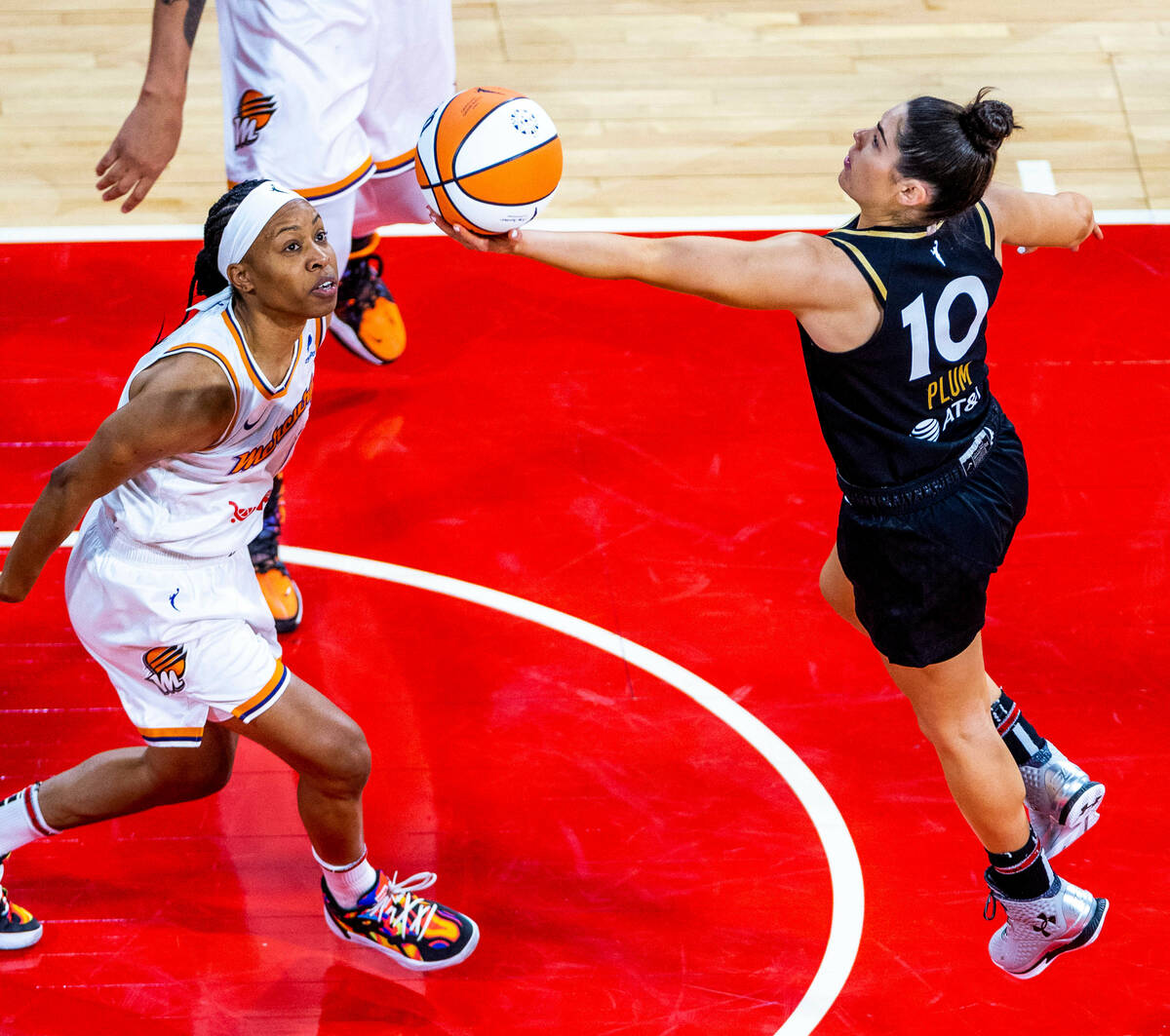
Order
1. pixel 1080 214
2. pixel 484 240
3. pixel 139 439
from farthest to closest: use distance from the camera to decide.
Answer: pixel 1080 214
pixel 484 240
pixel 139 439

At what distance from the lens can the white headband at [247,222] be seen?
3266mm

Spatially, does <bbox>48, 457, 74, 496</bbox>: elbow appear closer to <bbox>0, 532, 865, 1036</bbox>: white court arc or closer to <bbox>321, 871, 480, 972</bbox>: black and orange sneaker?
<bbox>321, 871, 480, 972</bbox>: black and orange sneaker

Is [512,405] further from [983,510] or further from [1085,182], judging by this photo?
[1085,182]

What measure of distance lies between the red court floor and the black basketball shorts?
90 cm

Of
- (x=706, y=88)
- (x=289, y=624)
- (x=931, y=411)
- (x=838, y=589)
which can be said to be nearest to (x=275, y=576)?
(x=289, y=624)

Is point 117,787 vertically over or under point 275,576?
over

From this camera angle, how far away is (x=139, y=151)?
4406 mm

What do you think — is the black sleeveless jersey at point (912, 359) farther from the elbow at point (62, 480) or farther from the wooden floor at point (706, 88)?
the wooden floor at point (706, 88)

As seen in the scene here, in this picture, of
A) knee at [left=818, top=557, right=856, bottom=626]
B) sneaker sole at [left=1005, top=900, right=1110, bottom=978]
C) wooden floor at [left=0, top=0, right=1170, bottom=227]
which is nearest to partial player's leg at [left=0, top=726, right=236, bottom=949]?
knee at [left=818, top=557, right=856, bottom=626]

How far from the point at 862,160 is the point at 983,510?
0.86 metres

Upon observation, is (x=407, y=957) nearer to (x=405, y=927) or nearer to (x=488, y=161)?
(x=405, y=927)

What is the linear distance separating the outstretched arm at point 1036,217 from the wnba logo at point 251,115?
2.33 m

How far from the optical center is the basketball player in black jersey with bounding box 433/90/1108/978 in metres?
Answer: 3.14

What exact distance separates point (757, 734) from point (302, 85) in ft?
8.02
